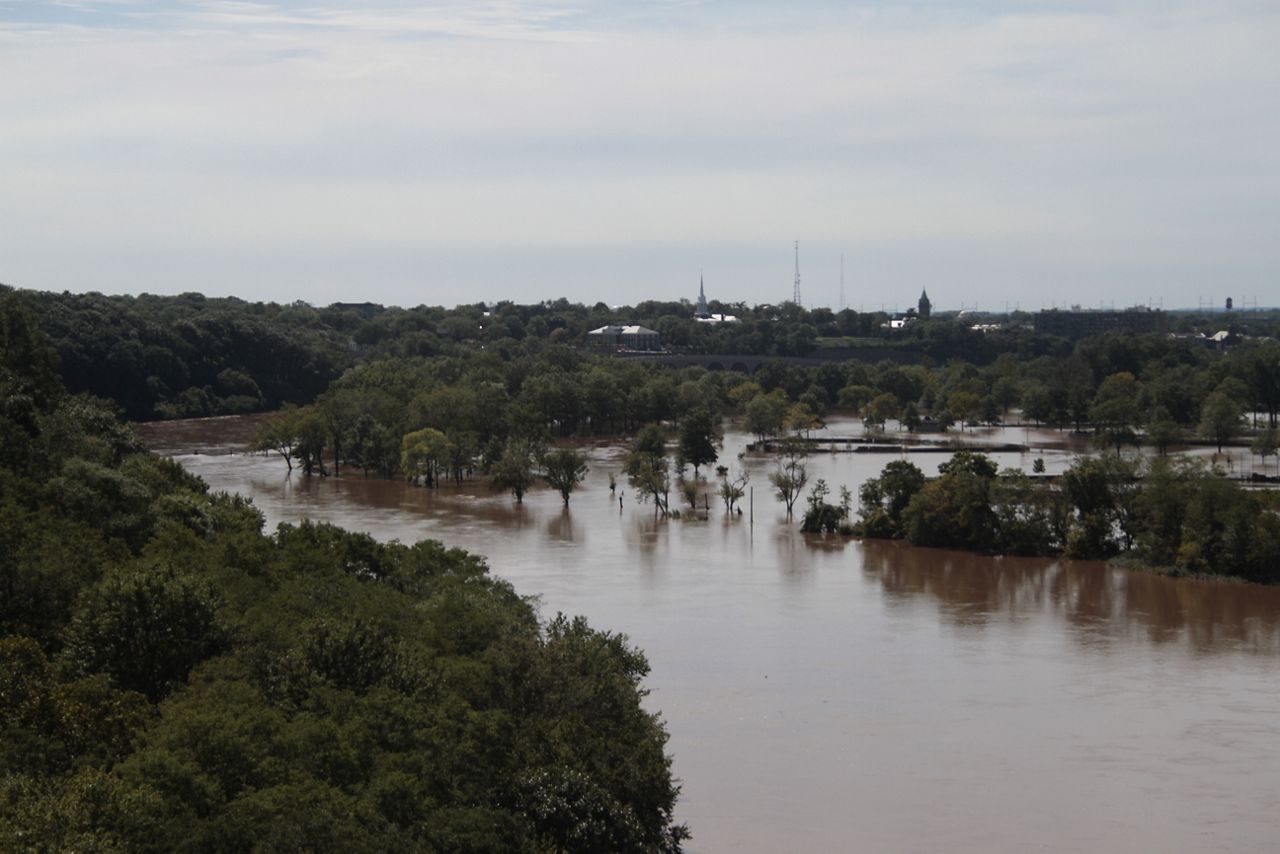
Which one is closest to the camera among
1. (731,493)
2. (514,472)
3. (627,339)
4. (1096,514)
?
(1096,514)

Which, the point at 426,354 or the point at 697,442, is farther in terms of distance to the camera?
the point at 426,354

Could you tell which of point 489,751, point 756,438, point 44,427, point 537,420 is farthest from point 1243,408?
point 489,751

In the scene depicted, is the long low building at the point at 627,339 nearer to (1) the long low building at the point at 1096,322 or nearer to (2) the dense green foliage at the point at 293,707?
(1) the long low building at the point at 1096,322

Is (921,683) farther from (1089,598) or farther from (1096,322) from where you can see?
(1096,322)

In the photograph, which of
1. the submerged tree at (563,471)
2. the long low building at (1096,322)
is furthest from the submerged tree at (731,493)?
the long low building at (1096,322)

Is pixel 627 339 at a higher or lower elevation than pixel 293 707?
higher

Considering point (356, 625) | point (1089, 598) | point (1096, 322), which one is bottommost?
point (1089, 598)

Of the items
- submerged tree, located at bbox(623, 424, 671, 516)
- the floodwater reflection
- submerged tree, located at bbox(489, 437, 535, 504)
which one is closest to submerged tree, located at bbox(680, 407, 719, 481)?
submerged tree, located at bbox(623, 424, 671, 516)

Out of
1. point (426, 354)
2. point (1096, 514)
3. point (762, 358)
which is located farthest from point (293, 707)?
point (762, 358)
